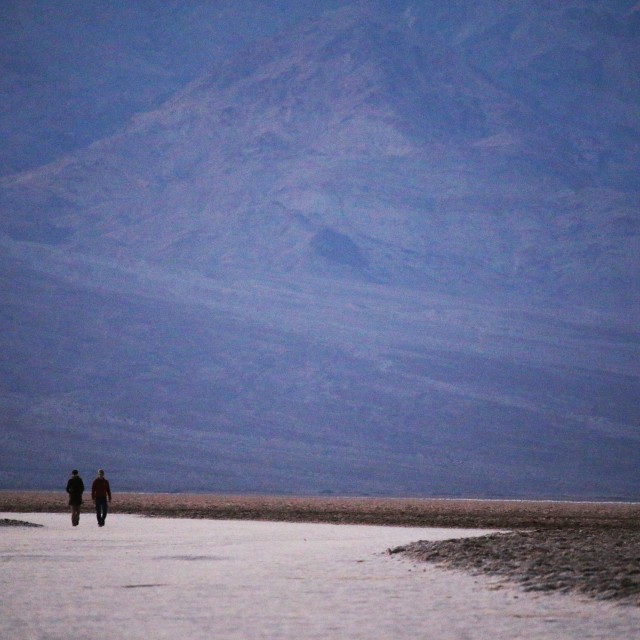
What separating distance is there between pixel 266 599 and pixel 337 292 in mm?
126278

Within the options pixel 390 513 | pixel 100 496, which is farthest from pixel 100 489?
pixel 390 513

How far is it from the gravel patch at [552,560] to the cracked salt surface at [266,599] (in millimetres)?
359

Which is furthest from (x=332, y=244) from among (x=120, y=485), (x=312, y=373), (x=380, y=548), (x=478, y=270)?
(x=380, y=548)

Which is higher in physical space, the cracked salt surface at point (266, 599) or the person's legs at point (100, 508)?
the person's legs at point (100, 508)

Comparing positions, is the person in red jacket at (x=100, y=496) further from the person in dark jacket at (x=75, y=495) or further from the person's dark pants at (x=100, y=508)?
the person in dark jacket at (x=75, y=495)

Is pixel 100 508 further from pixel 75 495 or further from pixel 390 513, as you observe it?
pixel 390 513

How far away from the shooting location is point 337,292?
136875mm

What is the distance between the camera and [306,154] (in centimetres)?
17200

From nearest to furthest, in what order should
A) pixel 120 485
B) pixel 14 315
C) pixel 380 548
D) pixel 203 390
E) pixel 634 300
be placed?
1. pixel 380 548
2. pixel 120 485
3. pixel 203 390
4. pixel 14 315
5. pixel 634 300

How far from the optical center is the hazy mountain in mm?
99625

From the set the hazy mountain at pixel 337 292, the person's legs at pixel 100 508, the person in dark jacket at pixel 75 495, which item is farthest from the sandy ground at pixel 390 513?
the hazy mountain at pixel 337 292

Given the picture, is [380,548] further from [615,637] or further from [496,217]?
[496,217]

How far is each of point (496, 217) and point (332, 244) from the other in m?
22.8

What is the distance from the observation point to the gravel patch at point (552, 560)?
1107 cm
